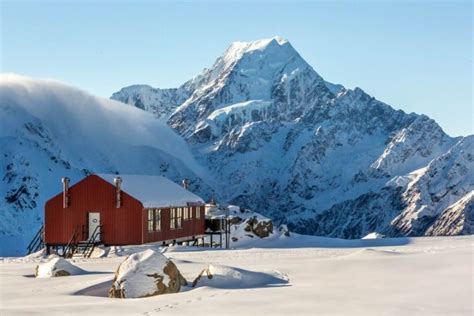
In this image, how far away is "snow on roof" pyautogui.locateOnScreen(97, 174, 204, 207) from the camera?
52.1 meters

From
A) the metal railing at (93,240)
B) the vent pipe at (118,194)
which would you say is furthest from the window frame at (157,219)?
the metal railing at (93,240)

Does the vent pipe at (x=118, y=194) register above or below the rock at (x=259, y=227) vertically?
above

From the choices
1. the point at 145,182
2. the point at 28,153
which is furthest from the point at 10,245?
the point at 145,182

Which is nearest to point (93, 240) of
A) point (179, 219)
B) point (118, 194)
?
point (118, 194)

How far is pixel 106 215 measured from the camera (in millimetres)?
51688

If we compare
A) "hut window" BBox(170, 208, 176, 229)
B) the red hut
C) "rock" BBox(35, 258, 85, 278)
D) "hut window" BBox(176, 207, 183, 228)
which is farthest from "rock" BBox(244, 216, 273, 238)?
"rock" BBox(35, 258, 85, 278)

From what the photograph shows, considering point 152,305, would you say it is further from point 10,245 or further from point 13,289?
point 10,245

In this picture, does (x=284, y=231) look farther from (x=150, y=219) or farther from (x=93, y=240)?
(x=93, y=240)

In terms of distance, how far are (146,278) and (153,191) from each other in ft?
109

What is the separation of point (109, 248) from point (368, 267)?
24881 mm

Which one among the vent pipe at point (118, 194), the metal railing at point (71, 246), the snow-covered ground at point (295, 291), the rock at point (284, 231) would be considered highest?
the vent pipe at point (118, 194)

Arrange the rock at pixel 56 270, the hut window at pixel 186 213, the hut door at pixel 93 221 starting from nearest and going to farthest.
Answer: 1. the rock at pixel 56 270
2. the hut door at pixel 93 221
3. the hut window at pixel 186 213

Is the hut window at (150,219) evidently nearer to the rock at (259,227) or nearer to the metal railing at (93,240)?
the metal railing at (93,240)

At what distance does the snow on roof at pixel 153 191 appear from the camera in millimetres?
52125
